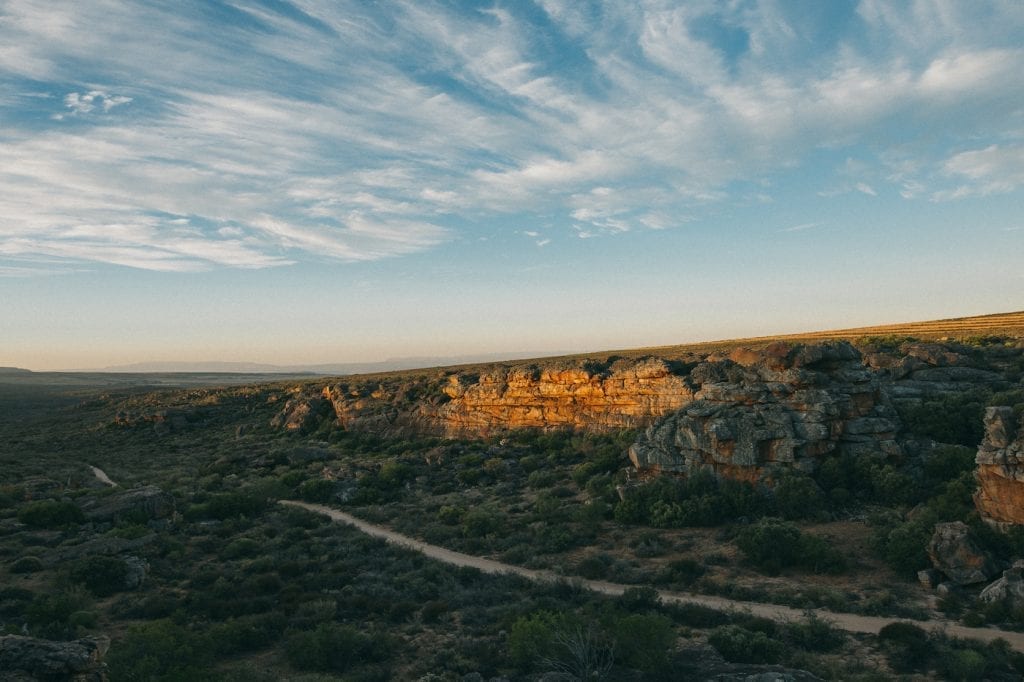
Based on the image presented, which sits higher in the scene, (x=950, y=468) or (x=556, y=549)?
(x=950, y=468)

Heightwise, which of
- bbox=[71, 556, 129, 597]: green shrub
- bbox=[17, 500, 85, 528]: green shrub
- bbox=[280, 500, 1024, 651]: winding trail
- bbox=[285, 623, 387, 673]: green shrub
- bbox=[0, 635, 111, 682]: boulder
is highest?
bbox=[0, 635, 111, 682]: boulder

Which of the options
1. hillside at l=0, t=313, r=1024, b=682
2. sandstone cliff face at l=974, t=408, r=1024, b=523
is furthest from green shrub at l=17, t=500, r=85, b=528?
sandstone cliff face at l=974, t=408, r=1024, b=523

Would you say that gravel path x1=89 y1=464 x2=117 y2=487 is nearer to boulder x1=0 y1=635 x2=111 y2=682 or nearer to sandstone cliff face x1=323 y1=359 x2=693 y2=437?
sandstone cliff face x1=323 y1=359 x2=693 y2=437

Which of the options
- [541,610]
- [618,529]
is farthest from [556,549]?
[541,610]

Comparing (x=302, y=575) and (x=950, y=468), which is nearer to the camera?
(x=302, y=575)

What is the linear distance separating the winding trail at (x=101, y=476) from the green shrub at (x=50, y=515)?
1316 cm

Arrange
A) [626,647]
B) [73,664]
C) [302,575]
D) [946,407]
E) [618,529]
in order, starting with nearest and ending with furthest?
[73,664], [626,647], [302,575], [618,529], [946,407]

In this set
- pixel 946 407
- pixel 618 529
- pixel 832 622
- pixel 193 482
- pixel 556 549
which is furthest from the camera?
pixel 193 482

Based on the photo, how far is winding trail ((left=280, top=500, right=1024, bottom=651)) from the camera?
636 inches

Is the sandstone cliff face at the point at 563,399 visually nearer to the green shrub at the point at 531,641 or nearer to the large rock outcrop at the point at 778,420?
the large rock outcrop at the point at 778,420

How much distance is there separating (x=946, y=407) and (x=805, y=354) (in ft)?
27.0

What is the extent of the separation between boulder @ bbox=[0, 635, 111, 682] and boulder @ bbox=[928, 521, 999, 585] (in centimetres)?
2497

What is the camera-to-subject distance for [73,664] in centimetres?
1066

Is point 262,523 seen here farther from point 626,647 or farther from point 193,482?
point 626,647
